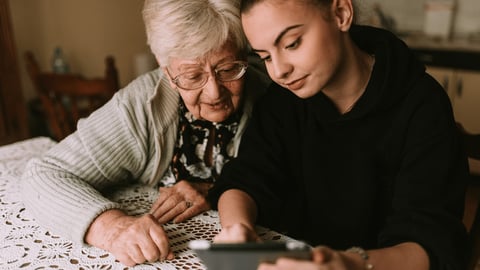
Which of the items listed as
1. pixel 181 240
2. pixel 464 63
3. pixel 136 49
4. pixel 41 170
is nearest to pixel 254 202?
pixel 181 240

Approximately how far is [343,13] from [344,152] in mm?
324

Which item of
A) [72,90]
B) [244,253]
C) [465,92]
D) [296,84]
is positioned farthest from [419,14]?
[244,253]

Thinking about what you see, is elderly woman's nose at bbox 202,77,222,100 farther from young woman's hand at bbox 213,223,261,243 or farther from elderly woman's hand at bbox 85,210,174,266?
young woman's hand at bbox 213,223,261,243

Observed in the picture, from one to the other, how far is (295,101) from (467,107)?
2.53 meters

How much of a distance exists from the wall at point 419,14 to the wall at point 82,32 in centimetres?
216

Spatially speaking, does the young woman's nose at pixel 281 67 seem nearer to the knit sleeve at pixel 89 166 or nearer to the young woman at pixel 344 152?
the young woman at pixel 344 152

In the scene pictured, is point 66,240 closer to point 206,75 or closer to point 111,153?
point 111,153

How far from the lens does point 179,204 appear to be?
1.10 m

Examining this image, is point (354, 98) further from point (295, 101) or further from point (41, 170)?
point (41, 170)

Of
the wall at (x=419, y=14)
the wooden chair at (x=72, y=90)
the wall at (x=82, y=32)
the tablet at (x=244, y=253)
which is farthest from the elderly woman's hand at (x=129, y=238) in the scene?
the wall at (x=419, y=14)

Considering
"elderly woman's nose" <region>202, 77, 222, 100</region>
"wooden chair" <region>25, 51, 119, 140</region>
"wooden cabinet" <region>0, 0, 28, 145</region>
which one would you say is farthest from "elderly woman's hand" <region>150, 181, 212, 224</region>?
"wooden cabinet" <region>0, 0, 28, 145</region>

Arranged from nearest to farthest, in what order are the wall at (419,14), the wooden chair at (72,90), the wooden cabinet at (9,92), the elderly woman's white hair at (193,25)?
the elderly woman's white hair at (193,25), the wooden chair at (72,90), the wooden cabinet at (9,92), the wall at (419,14)

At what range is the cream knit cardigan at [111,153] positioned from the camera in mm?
1099

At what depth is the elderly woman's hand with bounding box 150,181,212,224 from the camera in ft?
3.54
